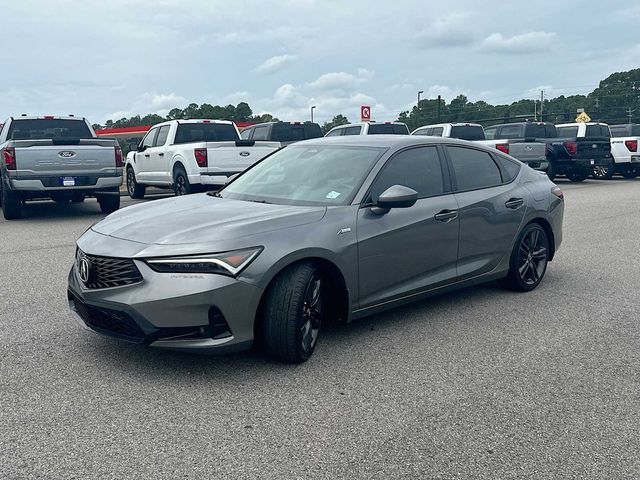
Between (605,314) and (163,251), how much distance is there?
3.77 m

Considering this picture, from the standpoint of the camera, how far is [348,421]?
3.45 m

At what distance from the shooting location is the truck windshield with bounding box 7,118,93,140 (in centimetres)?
1274

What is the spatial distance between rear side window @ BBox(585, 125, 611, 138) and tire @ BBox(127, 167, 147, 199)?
556 inches

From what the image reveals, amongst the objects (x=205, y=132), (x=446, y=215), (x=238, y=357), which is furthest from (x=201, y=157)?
(x=238, y=357)

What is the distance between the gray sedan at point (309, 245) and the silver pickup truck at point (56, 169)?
6483 millimetres

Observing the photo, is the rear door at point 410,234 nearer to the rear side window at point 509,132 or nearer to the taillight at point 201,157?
the taillight at point 201,157

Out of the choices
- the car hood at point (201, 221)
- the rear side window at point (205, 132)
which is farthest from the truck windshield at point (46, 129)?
the car hood at point (201, 221)

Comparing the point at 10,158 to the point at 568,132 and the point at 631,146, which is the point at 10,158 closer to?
the point at 568,132

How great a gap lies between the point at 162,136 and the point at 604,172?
47.9 feet

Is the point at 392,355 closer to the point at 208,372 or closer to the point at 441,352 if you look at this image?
the point at 441,352

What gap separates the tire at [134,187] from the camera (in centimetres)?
1647

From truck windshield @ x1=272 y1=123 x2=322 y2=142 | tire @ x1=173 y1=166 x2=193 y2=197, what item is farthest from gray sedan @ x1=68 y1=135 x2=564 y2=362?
truck windshield @ x1=272 y1=123 x2=322 y2=142

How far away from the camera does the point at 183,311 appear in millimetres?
3773

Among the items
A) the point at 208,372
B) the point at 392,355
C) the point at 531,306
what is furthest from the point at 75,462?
the point at 531,306
